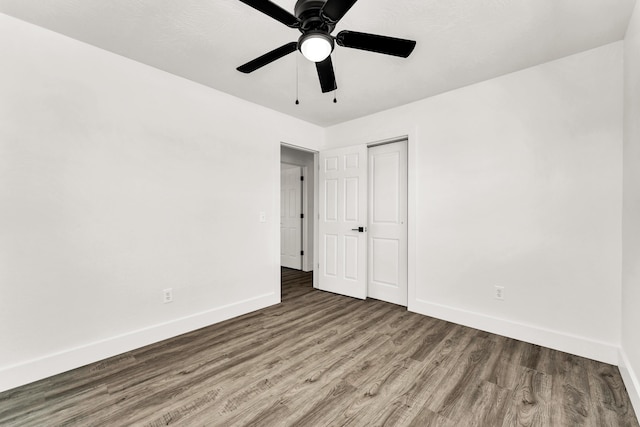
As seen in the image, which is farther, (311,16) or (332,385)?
(332,385)

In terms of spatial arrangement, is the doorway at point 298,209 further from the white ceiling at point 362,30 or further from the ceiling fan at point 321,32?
the ceiling fan at point 321,32

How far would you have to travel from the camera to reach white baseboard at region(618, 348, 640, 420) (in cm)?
164

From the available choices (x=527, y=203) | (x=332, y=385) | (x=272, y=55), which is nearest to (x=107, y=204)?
(x=272, y=55)

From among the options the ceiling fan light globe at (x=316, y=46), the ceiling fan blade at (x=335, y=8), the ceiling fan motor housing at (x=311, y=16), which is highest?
the ceiling fan motor housing at (x=311, y=16)

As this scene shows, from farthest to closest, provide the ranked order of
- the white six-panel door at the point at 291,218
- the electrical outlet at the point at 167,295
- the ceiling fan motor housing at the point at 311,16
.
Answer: the white six-panel door at the point at 291,218 → the electrical outlet at the point at 167,295 → the ceiling fan motor housing at the point at 311,16

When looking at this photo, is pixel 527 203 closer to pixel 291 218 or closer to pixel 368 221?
pixel 368 221

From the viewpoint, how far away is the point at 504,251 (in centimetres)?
268

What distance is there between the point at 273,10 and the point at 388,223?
283cm

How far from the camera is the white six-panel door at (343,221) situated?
148 inches

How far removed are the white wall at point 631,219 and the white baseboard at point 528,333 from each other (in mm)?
176

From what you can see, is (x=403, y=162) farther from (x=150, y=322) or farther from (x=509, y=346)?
(x=150, y=322)

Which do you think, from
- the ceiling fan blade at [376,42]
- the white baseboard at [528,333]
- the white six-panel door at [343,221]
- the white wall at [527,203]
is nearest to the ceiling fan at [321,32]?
the ceiling fan blade at [376,42]

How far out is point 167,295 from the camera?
8.70 feet

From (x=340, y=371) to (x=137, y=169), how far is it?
2365 millimetres
